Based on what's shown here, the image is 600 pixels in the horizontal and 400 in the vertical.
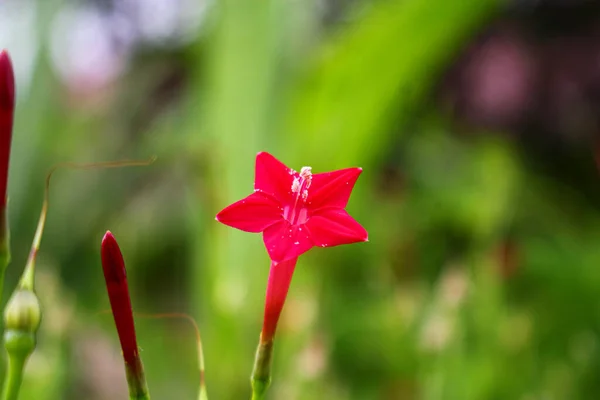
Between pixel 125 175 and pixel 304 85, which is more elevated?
pixel 304 85

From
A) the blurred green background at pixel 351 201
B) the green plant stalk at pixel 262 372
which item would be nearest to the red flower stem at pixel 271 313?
the green plant stalk at pixel 262 372

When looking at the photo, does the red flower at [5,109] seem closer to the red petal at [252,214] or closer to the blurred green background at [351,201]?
the red petal at [252,214]

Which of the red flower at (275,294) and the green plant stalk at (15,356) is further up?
the red flower at (275,294)

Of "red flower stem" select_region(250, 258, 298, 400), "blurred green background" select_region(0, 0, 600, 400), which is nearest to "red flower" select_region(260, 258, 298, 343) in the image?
"red flower stem" select_region(250, 258, 298, 400)

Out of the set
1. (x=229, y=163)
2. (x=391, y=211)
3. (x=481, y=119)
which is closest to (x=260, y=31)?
(x=229, y=163)

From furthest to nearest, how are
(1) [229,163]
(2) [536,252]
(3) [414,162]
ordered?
(3) [414,162] < (2) [536,252] < (1) [229,163]

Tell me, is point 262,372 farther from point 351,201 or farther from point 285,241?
point 351,201

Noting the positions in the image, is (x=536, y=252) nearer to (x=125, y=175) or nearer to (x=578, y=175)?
(x=578, y=175)

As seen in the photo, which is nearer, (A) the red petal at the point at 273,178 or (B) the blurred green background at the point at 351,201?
(A) the red petal at the point at 273,178

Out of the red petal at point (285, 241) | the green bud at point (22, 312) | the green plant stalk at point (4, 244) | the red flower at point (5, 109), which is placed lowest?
the green bud at point (22, 312)
